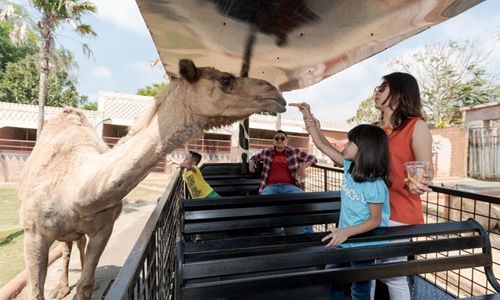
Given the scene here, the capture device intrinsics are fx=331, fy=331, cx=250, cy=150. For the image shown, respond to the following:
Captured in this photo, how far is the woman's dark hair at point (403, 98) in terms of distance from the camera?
2.37 meters

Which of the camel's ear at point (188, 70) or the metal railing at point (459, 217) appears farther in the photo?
the metal railing at point (459, 217)

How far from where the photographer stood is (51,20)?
51.5 ft

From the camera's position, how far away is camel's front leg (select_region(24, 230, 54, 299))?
329 cm

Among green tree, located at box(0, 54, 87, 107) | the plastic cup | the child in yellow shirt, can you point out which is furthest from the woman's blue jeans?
green tree, located at box(0, 54, 87, 107)

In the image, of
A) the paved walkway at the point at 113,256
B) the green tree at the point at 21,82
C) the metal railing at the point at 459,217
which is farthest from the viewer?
the green tree at the point at 21,82

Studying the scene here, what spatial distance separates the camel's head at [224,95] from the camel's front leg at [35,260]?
2316 millimetres

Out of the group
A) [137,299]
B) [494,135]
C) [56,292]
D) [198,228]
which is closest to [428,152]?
[198,228]

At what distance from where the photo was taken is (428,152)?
2189 mm

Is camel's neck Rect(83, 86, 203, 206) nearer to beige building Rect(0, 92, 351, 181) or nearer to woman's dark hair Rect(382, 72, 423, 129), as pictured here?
woman's dark hair Rect(382, 72, 423, 129)

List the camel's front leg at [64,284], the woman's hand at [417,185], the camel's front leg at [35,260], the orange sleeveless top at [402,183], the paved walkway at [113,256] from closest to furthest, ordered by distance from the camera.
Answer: the woman's hand at [417,185] < the orange sleeveless top at [402,183] < the camel's front leg at [35,260] < the camel's front leg at [64,284] < the paved walkway at [113,256]

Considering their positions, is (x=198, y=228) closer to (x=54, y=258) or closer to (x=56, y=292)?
(x=56, y=292)

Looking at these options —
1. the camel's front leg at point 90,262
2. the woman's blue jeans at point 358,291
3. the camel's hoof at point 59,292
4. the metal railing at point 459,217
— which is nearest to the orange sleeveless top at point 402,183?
the woman's blue jeans at point 358,291

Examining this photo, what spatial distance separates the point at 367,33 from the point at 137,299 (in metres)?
2.61

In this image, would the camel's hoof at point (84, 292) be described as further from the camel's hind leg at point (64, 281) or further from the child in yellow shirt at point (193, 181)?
the child in yellow shirt at point (193, 181)
